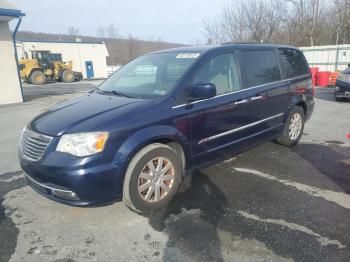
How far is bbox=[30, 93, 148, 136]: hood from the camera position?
296 centimetres

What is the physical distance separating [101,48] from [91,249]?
41059 millimetres

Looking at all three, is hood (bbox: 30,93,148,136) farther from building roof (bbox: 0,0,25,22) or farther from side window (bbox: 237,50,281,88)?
building roof (bbox: 0,0,25,22)

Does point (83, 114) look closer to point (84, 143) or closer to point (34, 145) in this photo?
point (84, 143)

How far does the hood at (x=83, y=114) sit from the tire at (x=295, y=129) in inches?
120

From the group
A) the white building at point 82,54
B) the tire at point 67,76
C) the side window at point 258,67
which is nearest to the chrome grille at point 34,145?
the side window at point 258,67

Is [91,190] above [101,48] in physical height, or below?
below

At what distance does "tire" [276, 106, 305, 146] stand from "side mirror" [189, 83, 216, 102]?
2390 mm

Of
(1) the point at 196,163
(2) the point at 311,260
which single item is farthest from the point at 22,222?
(2) the point at 311,260

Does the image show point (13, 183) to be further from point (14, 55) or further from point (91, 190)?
point (14, 55)

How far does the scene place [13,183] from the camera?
426 centimetres

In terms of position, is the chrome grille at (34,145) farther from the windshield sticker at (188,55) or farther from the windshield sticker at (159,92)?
the windshield sticker at (188,55)

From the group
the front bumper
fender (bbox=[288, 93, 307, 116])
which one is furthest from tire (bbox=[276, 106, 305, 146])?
the front bumper

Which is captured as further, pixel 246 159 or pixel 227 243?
pixel 246 159

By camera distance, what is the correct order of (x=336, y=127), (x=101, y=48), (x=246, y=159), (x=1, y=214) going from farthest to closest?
(x=101, y=48) < (x=336, y=127) < (x=246, y=159) < (x=1, y=214)
